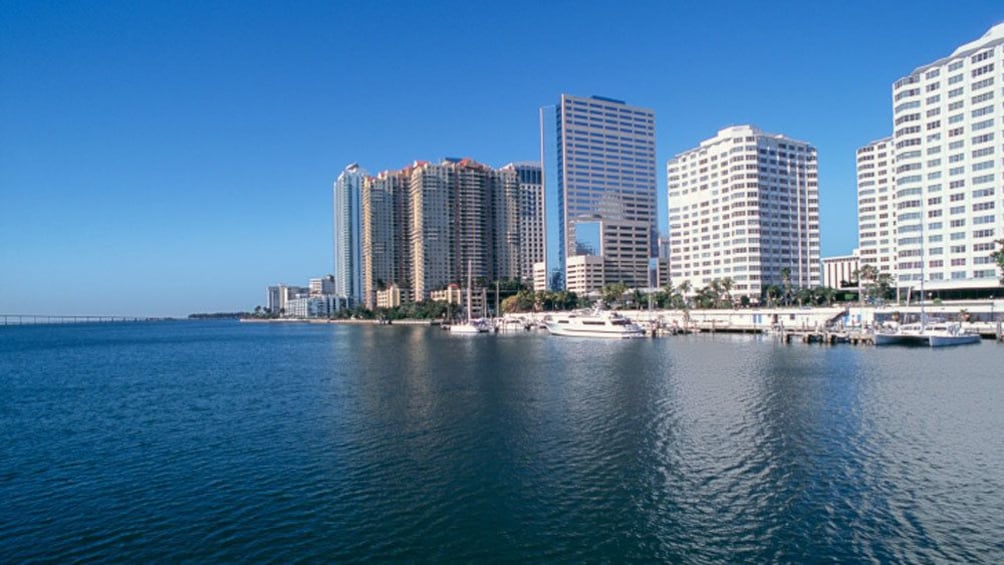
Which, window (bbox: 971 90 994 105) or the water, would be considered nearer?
the water

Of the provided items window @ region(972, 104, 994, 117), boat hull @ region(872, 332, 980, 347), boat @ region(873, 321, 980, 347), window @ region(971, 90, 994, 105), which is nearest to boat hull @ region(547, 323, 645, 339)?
boat @ region(873, 321, 980, 347)

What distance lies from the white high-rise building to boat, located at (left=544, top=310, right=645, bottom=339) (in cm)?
5913

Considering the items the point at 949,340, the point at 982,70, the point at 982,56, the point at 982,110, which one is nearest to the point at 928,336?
the point at 949,340

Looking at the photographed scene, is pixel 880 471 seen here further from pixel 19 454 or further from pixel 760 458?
pixel 19 454

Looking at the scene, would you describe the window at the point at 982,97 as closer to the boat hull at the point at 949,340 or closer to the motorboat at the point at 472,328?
the boat hull at the point at 949,340

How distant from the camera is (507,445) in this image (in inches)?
1463

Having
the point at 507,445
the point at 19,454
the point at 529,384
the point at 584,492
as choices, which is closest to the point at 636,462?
the point at 584,492

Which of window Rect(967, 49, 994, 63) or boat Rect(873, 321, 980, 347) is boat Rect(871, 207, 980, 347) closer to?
boat Rect(873, 321, 980, 347)

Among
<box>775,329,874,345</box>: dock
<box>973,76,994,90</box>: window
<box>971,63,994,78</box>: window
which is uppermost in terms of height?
<box>971,63,994,78</box>: window

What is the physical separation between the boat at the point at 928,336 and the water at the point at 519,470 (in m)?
31.7

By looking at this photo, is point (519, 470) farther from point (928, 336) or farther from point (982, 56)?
point (982, 56)

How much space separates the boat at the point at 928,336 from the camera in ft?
300

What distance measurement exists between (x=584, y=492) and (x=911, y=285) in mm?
137751

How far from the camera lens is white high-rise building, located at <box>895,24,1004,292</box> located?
12200cm
